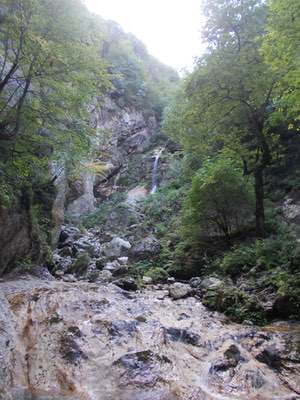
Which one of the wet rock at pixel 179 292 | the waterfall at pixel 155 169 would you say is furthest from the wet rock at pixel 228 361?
the waterfall at pixel 155 169

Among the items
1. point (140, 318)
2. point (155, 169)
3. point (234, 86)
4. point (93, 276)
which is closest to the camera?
point (140, 318)

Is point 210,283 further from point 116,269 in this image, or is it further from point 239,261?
point 116,269

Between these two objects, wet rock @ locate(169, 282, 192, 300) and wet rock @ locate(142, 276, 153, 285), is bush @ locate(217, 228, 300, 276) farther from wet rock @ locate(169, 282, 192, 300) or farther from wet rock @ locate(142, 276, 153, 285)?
wet rock @ locate(142, 276, 153, 285)

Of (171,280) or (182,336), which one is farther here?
(171,280)

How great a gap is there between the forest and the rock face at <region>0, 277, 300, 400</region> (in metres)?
0.03

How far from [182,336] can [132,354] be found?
132 centimetres

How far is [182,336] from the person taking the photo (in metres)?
5.80

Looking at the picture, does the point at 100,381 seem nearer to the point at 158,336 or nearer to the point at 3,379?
the point at 3,379

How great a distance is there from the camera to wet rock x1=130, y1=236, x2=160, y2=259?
1380 centimetres

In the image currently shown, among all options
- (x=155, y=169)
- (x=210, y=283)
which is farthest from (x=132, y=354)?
(x=155, y=169)

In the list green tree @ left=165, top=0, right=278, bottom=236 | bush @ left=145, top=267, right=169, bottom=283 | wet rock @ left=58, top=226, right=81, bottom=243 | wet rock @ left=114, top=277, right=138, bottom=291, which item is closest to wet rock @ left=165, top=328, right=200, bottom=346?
wet rock @ left=114, top=277, right=138, bottom=291

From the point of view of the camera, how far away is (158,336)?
5.63 meters

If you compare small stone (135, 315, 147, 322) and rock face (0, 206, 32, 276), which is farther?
rock face (0, 206, 32, 276)

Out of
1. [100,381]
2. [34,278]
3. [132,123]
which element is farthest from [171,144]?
[100,381]
